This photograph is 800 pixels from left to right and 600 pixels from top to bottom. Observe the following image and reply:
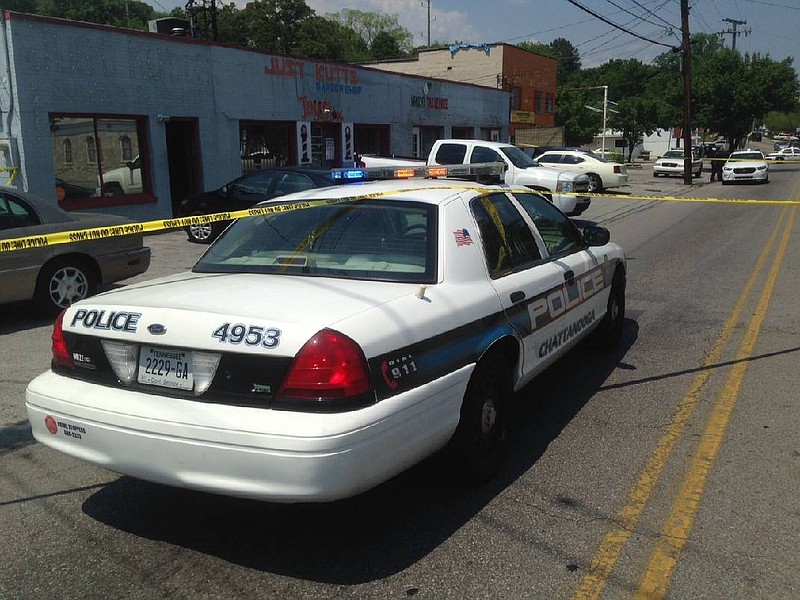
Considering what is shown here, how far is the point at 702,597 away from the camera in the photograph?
9.89ft

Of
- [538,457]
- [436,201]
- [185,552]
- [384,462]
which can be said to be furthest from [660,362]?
[185,552]

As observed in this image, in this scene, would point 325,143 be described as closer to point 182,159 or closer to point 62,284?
point 182,159

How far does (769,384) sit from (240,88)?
15.8 m

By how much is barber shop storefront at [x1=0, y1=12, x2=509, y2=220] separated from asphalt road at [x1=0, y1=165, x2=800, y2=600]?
32.9 ft

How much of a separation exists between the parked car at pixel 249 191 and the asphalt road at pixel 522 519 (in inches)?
300

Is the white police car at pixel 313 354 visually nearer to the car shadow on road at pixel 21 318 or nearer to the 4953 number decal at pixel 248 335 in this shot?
the 4953 number decal at pixel 248 335

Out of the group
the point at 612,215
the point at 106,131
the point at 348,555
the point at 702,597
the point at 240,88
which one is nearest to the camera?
the point at 702,597

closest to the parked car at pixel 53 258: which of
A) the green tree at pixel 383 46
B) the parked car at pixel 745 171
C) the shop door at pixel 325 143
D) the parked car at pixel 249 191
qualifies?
the parked car at pixel 249 191

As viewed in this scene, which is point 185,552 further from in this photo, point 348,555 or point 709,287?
point 709,287

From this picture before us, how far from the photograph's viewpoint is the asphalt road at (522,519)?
3143 millimetres

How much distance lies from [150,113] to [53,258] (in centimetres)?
942

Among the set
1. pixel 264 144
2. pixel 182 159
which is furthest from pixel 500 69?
pixel 182 159

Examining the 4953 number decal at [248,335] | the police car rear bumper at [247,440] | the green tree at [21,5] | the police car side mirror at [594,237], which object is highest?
the green tree at [21,5]

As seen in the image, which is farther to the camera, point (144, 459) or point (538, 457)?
point (538, 457)
